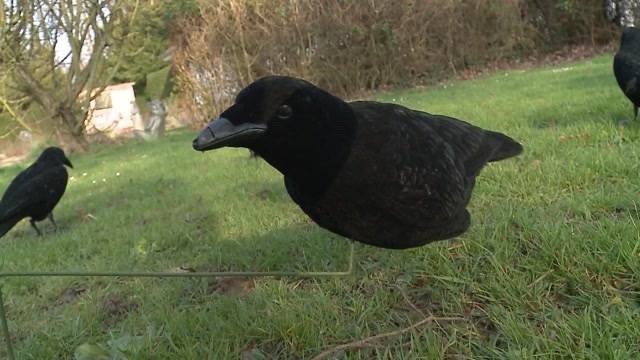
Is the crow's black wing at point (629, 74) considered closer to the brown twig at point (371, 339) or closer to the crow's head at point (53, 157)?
the brown twig at point (371, 339)

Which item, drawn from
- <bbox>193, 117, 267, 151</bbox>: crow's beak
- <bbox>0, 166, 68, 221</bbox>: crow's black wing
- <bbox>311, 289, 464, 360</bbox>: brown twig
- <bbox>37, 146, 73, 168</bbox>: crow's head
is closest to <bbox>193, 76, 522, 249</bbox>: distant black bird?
<bbox>193, 117, 267, 151</bbox>: crow's beak

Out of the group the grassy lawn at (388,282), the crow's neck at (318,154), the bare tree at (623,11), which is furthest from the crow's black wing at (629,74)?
the bare tree at (623,11)

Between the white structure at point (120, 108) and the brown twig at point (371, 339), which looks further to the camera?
the white structure at point (120, 108)

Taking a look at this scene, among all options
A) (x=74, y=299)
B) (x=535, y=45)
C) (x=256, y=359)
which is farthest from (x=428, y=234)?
(x=535, y=45)

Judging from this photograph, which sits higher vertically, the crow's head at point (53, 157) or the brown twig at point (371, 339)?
the brown twig at point (371, 339)

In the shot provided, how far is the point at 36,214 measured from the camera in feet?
16.3

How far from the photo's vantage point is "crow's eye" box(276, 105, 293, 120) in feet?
4.79

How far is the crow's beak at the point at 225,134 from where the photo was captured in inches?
53.9

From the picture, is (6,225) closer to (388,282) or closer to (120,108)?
(388,282)

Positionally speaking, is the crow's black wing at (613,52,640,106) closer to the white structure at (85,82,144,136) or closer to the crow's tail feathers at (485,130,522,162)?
the crow's tail feathers at (485,130,522,162)

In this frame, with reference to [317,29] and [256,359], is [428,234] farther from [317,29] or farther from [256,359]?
[317,29]

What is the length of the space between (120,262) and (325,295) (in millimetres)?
1867

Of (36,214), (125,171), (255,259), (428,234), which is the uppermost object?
(428,234)

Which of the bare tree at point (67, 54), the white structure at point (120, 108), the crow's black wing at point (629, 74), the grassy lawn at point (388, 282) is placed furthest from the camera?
the white structure at point (120, 108)
